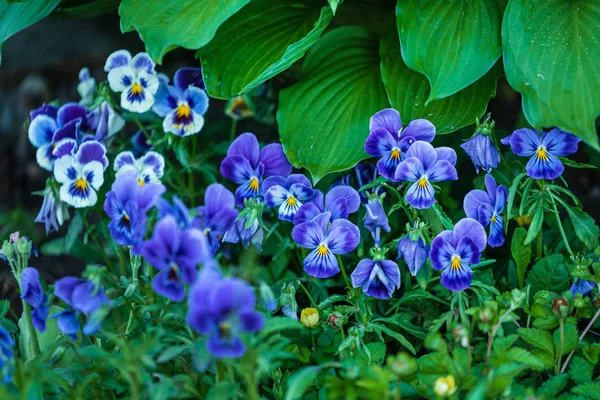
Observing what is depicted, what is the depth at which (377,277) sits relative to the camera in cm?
152

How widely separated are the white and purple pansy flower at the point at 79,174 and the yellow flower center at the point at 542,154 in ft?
3.33

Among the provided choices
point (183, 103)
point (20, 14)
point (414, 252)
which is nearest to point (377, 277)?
point (414, 252)

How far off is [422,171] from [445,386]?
0.49 m

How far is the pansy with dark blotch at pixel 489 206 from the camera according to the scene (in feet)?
5.15

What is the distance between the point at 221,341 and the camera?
1.04 metres

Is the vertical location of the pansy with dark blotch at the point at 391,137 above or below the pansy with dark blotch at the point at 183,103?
above

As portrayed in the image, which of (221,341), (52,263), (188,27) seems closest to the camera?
(221,341)

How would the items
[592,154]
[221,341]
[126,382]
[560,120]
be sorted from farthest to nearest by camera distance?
[592,154] < [560,120] < [126,382] < [221,341]

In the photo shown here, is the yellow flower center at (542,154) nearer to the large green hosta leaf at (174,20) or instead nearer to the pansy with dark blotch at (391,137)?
the pansy with dark blotch at (391,137)

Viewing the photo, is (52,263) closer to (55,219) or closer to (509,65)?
(55,219)

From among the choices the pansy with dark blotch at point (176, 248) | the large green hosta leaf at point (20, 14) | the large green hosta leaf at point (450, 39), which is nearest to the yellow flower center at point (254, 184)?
the large green hosta leaf at point (450, 39)

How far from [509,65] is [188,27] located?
2.47ft

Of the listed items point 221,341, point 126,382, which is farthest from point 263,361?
point 126,382

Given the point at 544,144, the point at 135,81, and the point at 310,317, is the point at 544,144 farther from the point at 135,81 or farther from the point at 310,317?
the point at 135,81
